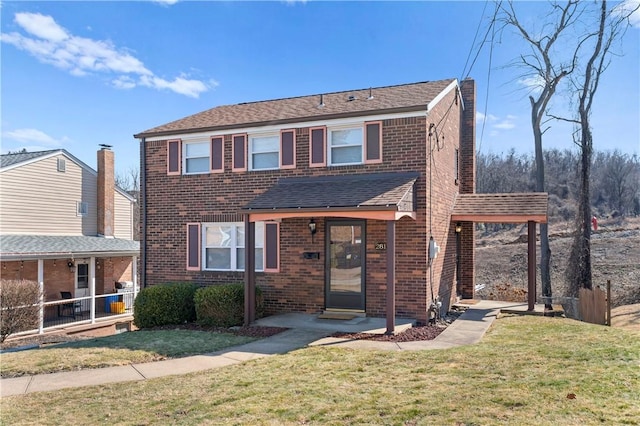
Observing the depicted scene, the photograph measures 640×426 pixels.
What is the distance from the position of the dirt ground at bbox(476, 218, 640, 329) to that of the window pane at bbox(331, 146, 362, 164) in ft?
26.2

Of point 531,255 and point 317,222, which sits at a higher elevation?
point 317,222

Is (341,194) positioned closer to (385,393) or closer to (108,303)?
(385,393)

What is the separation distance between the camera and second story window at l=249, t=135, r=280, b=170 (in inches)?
497

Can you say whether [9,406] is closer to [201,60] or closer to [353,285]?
[353,285]

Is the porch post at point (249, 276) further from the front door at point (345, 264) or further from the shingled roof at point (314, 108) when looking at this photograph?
the shingled roof at point (314, 108)

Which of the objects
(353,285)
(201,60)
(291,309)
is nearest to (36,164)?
(201,60)

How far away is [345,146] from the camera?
11773mm

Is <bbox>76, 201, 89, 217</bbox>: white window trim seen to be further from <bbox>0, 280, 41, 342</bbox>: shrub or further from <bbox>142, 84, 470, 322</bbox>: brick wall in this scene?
<bbox>142, 84, 470, 322</bbox>: brick wall

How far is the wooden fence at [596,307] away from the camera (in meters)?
12.1

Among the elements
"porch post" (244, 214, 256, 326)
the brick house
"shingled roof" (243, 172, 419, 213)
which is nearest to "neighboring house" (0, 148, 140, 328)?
the brick house

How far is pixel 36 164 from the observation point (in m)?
20.6

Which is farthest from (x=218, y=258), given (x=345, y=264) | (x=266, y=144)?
(x=345, y=264)

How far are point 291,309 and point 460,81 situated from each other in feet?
31.7

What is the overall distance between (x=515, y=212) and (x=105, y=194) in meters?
20.1
